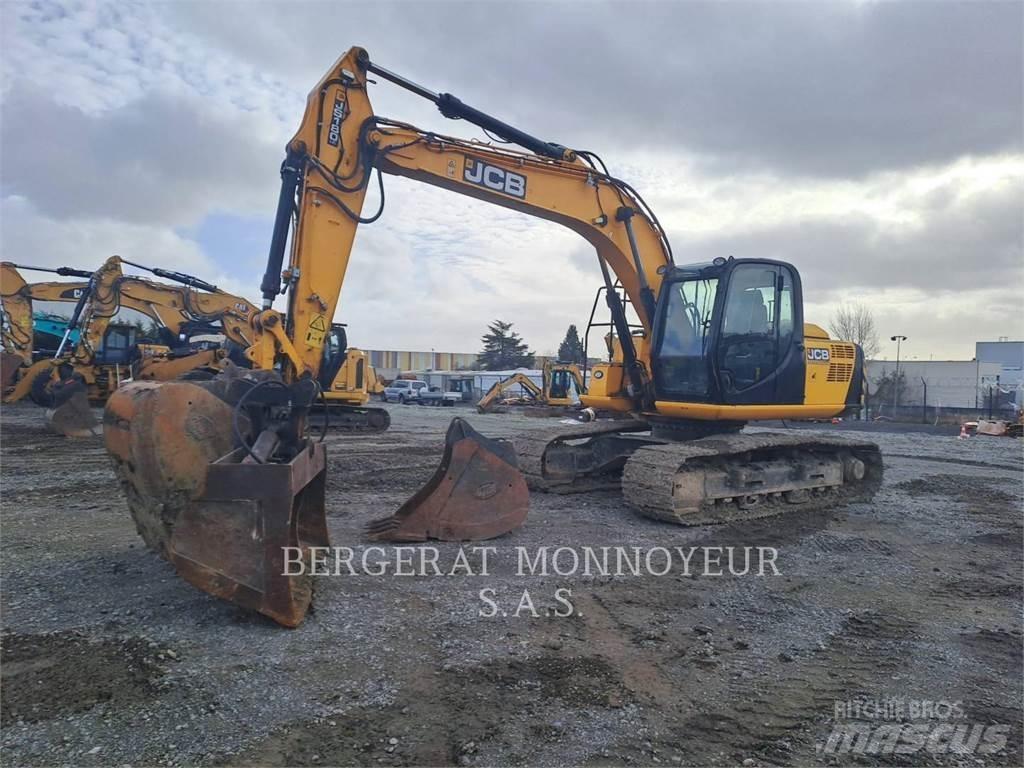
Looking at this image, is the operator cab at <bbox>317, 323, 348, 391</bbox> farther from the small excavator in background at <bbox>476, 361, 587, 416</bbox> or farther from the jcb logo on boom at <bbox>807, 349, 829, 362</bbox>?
the small excavator in background at <bbox>476, 361, 587, 416</bbox>

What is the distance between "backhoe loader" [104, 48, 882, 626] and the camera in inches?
141

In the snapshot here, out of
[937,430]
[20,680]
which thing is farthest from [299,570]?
[937,430]

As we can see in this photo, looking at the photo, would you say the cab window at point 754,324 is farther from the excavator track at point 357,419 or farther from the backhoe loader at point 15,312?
the backhoe loader at point 15,312

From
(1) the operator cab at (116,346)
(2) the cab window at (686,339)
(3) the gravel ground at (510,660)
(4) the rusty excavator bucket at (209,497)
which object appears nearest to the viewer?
(3) the gravel ground at (510,660)

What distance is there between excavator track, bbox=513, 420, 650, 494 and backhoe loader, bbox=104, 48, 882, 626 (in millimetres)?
27

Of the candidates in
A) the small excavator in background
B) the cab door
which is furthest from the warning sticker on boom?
the small excavator in background

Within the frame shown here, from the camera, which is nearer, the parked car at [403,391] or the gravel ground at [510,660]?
the gravel ground at [510,660]

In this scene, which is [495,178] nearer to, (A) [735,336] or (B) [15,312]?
(A) [735,336]

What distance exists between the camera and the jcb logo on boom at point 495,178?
7.07 m

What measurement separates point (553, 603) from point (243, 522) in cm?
195

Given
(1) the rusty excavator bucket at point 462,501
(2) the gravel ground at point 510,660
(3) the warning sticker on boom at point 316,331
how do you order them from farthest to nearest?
(3) the warning sticker on boom at point 316,331
(1) the rusty excavator bucket at point 462,501
(2) the gravel ground at point 510,660

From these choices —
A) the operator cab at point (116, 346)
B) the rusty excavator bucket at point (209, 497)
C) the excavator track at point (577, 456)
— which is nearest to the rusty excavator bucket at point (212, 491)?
the rusty excavator bucket at point (209, 497)

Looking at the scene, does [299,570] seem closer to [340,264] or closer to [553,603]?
[553,603]

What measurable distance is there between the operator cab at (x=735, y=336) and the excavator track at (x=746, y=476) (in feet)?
1.90
